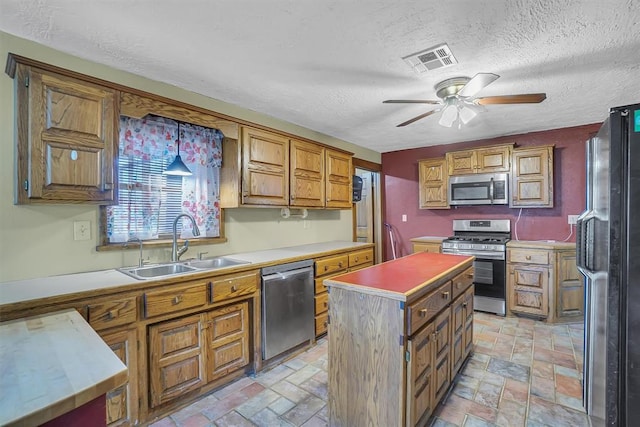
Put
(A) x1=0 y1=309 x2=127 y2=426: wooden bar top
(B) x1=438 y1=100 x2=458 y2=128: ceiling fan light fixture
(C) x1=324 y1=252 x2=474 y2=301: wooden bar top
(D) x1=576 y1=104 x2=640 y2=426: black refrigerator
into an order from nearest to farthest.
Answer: (A) x1=0 y1=309 x2=127 y2=426: wooden bar top → (D) x1=576 y1=104 x2=640 y2=426: black refrigerator → (C) x1=324 y1=252 x2=474 y2=301: wooden bar top → (B) x1=438 y1=100 x2=458 y2=128: ceiling fan light fixture

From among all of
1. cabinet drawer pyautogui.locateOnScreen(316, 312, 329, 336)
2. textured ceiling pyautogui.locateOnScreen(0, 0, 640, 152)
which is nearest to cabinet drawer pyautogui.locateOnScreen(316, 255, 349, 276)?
cabinet drawer pyautogui.locateOnScreen(316, 312, 329, 336)

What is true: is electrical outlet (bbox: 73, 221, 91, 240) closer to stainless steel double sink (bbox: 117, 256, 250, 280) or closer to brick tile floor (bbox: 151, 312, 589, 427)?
stainless steel double sink (bbox: 117, 256, 250, 280)

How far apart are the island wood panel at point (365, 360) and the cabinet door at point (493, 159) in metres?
3.36

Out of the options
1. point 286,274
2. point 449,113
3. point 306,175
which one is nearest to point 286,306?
point 286,274

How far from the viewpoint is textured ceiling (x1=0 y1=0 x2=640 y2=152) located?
1.53 metres

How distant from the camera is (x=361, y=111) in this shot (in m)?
3.06

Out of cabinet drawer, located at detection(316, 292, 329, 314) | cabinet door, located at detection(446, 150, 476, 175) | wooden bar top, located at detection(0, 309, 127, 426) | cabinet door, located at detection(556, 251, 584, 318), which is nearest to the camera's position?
wooden bar top, located at detection(0, 309, 127, 426)

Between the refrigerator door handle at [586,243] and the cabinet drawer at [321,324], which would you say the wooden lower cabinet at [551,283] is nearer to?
the refrigerator door handle at [586,243]

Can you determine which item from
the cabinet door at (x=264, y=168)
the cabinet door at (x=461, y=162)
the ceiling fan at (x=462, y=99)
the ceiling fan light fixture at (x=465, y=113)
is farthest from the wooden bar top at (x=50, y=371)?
the cabinet door at (x=461, y=162)

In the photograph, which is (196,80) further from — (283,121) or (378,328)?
(378,328)

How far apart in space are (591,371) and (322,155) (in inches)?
113

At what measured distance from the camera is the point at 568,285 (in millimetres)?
3408

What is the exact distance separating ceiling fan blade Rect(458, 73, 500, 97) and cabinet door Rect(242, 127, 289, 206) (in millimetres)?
1707

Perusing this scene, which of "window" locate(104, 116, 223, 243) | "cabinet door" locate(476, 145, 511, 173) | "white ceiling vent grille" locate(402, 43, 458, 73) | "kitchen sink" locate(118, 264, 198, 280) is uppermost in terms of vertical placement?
"white ceiling vent grille" locate(402, 43, 458, 73)
